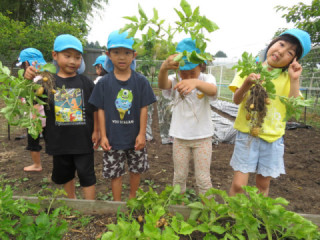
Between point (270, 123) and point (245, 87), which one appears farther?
point (270, 123)

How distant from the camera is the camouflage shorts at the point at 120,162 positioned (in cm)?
192

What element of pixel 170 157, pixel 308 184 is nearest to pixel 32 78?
pixel 170 157

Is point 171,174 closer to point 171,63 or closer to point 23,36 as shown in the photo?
point 171,63

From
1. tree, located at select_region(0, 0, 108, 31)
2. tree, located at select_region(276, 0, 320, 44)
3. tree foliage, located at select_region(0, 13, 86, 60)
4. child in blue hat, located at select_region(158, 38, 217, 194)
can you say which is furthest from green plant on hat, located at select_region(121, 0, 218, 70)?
tree, located at select_region(0, 0, 108, 31)

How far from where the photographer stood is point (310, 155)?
13.5ft

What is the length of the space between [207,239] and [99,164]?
2553 millimetres

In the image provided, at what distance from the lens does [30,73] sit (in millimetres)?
1490

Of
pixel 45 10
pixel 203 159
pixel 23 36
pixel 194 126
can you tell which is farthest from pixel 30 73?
pixel 45 10

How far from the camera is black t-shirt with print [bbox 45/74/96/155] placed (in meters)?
1.89

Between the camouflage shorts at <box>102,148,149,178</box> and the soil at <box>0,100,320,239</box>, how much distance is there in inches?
20.1

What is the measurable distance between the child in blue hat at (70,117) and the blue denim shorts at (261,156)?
1.24 metres

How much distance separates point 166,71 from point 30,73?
2.99ft

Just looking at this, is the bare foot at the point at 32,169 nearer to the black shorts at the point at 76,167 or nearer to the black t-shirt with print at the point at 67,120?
the black shorts at the point at 76,167

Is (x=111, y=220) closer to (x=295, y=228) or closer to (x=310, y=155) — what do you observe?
(x=295, y=228)
